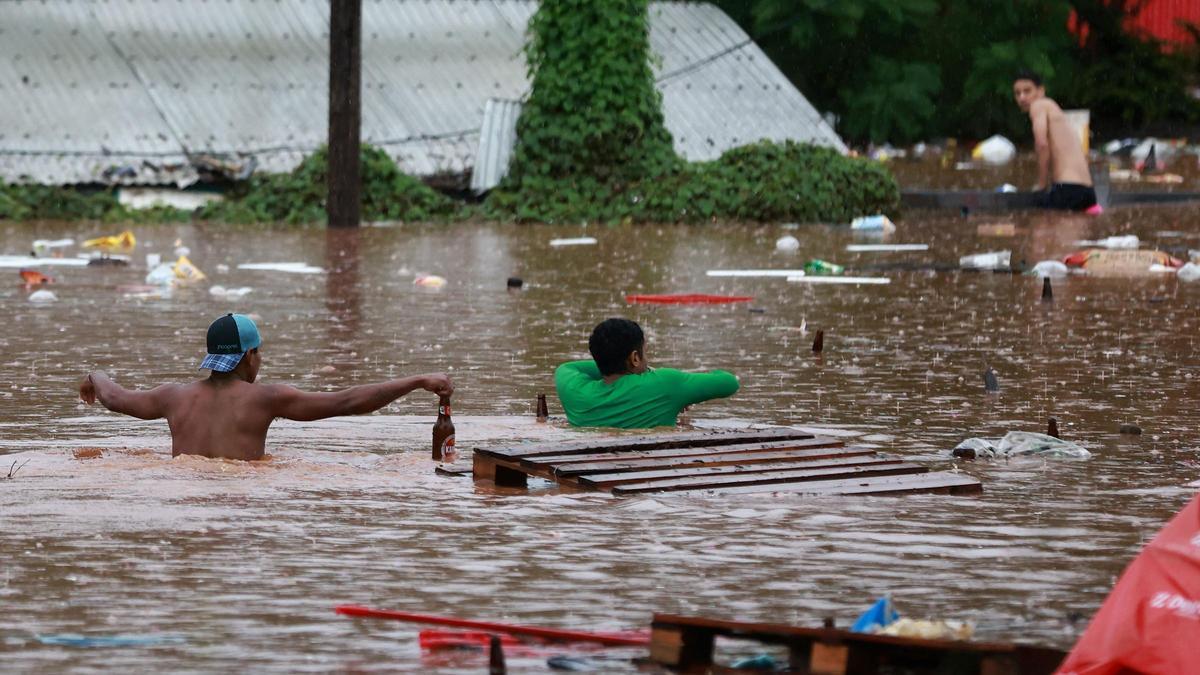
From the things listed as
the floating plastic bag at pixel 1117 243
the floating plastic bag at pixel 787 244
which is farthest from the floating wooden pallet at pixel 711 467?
the floating plastic bag at pixel 787 244

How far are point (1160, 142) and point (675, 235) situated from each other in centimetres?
1418

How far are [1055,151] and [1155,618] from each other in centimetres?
1761

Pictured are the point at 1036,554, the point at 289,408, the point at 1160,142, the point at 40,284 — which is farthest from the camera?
the point at 1160,142

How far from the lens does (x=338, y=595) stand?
228 inches

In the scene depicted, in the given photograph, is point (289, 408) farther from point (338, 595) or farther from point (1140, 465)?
point (1140, 465)

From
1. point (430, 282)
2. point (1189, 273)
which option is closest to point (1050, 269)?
point (1189, 273)

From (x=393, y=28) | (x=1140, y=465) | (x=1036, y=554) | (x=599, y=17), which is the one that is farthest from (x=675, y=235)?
(x=1036, y=554)

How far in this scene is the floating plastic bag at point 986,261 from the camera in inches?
677

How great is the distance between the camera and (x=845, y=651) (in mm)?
4789

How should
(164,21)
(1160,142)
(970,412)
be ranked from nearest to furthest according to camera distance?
1. (970,412)
2. (164,21)
3. (1160,142)

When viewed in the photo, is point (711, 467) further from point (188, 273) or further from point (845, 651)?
point (188, 273)

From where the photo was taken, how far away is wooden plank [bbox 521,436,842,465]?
7.80 meters

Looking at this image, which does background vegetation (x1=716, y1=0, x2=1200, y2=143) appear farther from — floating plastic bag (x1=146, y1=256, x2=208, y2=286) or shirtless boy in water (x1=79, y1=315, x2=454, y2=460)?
shirtless boy in water (x1=79, y1=315, x2=454, y2=460)

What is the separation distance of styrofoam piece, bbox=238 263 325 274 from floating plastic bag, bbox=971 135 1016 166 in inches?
632
